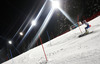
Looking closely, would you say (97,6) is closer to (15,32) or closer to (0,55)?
(15,32)

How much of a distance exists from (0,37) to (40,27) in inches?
733

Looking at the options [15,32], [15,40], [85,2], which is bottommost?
[85,2]

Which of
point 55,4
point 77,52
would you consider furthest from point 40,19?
point 77,52

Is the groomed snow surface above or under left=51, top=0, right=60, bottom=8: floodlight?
under

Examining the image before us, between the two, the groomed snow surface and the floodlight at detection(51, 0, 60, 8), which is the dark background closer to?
the floodlight at detection(51, 0, 60, 8)

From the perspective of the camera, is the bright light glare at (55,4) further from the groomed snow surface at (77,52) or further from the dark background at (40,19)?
the groomed snow surface at (77,52)

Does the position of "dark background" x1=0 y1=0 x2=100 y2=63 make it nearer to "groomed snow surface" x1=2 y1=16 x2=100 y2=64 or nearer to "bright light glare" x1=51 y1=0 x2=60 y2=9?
"bright light glare" x1=51 y1=0 x2=60 y2=9

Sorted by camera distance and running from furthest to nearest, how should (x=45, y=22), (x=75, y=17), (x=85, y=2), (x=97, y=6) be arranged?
(x=45, y=22), (x=75, y=17), (x=85, y=2), (x=97, y=6)

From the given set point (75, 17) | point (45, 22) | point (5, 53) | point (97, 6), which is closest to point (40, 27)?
point (45, 22)

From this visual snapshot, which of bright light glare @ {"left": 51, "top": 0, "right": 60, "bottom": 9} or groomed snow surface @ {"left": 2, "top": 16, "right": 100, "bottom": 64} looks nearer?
groomed snow surface @ {"left": 2, "top": 16, "right": 100, "bottom": 64}

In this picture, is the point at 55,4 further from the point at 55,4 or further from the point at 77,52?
the point at 77,52

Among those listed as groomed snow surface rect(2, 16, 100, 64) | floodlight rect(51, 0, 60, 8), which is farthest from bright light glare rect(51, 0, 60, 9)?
groomed snow surface rect(2, 16, 100, 64)

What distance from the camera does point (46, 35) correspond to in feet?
75.8

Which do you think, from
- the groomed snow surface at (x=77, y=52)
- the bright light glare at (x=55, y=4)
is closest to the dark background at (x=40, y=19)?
the bright light glare at (x=55, y=4)
